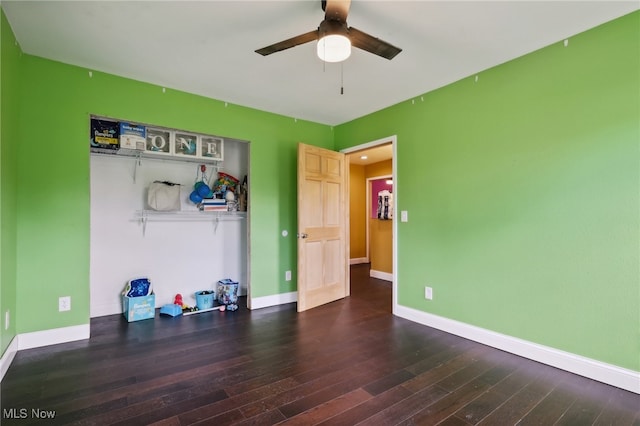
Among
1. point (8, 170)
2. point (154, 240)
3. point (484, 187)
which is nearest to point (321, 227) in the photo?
point (484, 187)

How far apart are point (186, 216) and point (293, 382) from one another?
8.95 ft

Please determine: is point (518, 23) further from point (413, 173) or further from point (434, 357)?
point (434, 357)

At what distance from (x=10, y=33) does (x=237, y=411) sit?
3.13m

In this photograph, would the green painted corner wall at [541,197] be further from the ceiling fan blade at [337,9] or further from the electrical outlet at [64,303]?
the electrical outlet at [64,303]

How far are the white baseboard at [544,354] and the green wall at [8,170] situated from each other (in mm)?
3665

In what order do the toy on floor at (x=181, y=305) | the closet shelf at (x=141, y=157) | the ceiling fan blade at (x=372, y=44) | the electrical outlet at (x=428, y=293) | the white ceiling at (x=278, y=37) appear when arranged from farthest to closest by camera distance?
the toy on floor at (x=181, y=305) → the closet shelf at (x=141, y=157) → the electrical outlet at (x=428, y=293) → the white ceiling at (x=278, y=37) → the ceiling fan blade at (x=372, y=44)

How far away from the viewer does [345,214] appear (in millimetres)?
4363

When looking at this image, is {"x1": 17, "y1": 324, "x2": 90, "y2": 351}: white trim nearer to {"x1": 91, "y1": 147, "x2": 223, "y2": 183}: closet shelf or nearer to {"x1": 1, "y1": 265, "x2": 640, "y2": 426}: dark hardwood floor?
{"x1": 1, "y1": 265, "x2": 640, "y2": 426}: dark hardwood floor

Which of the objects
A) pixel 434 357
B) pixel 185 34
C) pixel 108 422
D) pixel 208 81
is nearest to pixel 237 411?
Result: pixel 108 422

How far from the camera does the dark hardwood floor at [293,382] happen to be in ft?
5.84

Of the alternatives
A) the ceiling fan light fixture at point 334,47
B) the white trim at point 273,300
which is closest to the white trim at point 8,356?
the white trim at point 273,300

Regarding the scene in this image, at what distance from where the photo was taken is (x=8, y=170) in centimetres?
232

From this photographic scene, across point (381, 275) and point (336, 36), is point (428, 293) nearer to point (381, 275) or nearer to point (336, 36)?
point (381, 275)

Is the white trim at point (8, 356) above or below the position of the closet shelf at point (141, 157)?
below
